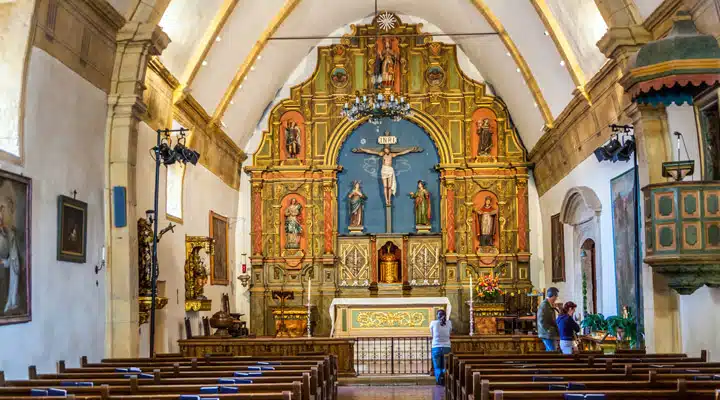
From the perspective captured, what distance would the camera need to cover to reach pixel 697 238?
10.3 m

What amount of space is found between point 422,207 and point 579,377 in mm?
15144

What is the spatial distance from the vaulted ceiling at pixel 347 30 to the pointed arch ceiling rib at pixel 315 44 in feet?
0.09

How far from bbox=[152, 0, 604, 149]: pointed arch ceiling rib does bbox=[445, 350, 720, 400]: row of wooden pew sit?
7512 millimetres

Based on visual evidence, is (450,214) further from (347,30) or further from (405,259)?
(347,30)

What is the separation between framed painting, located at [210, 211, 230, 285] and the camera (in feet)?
67.6

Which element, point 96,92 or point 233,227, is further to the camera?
point 233,227

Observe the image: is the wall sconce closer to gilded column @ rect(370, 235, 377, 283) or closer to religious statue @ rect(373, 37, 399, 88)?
gilded column @ rect(370, 235, 377, 283)

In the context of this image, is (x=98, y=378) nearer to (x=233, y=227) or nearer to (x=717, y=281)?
(x=717, y=281)

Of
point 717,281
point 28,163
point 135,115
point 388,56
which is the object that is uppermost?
point 388,56

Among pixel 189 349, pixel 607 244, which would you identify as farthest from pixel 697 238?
pixel 189 349

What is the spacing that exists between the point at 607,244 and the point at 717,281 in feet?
20.3

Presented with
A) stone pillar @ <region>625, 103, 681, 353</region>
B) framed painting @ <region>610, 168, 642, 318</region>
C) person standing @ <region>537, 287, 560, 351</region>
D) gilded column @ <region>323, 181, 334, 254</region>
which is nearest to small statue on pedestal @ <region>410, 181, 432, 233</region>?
gilded column @ <region>323, 181, 334, 254</region>

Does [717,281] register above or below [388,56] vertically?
below

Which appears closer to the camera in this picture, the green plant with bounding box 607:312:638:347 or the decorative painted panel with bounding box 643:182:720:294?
the decorative painted panel with bounding box 643:182:720:294
